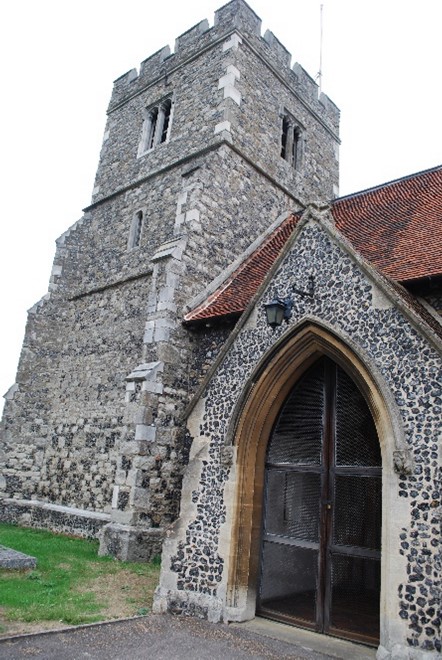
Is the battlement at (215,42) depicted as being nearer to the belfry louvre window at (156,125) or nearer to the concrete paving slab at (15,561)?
the belfry louvre window at (156,125)

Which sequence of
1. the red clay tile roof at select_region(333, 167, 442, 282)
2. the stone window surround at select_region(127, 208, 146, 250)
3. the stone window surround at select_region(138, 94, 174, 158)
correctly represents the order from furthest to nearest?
1. the stone window surround at select_region(138, 94, 174, 158)
2. the stone window surround at select_region(127, 208, 146, 250)
3. the red clay tile roof at select_region(333, 167, 442, 282)

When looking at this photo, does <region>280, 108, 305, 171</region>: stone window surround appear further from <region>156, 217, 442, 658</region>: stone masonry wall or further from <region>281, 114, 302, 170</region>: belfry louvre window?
<region>156, 217, 442, 658</region>: stone masonry wall

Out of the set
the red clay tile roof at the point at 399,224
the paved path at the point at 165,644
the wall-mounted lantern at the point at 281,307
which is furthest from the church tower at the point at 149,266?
the paved path at the point at 165,644

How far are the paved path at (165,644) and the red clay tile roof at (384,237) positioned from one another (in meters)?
4.88

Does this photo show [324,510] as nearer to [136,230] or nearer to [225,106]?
[136,230]

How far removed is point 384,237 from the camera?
31.6ft

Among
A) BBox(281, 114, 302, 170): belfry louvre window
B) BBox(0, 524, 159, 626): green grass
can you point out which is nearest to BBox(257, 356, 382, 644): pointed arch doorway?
BBox(0, 524, 159, 626): green grass

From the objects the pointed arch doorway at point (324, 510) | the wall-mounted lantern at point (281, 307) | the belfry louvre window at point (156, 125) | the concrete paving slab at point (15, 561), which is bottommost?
the concrete paving slab at point (15, 561)

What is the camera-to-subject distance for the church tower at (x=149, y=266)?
9688mm

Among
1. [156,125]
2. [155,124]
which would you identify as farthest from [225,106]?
[155,124]

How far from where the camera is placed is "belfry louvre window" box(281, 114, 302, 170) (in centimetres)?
1586

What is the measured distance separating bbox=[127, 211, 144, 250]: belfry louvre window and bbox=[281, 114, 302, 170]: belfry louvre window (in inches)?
199

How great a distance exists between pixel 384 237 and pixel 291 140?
305 inches

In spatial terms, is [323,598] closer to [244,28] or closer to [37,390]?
[37,390]
